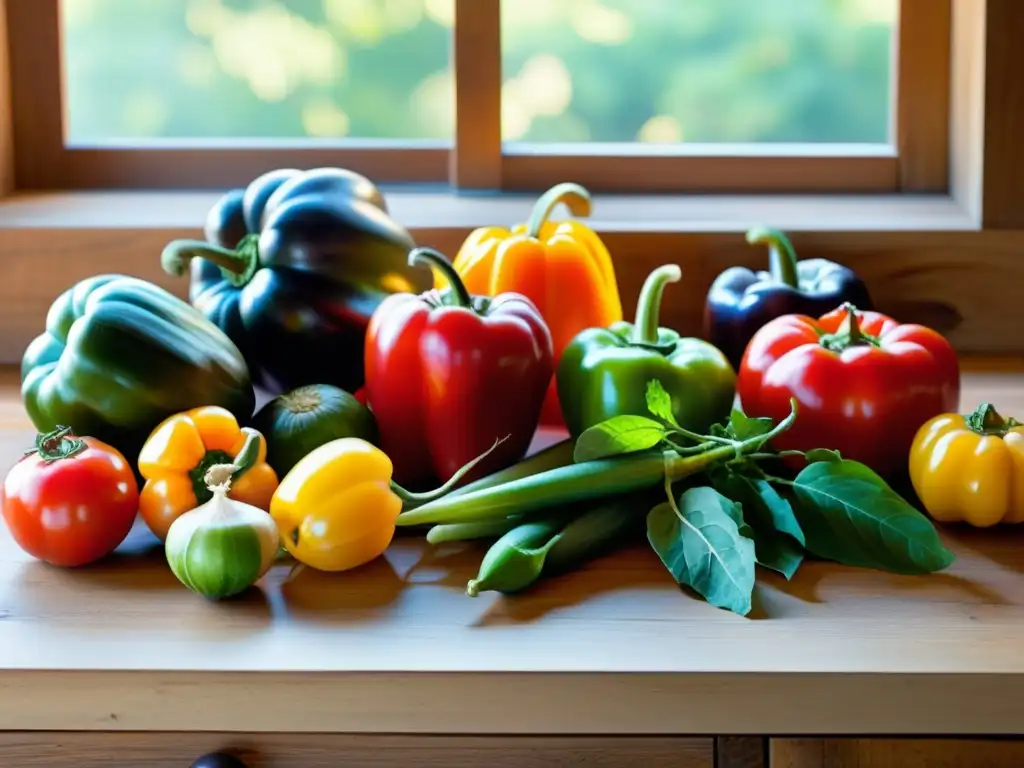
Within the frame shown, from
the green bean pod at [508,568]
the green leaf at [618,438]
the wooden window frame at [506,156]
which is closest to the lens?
the green bean pod at [508,568]

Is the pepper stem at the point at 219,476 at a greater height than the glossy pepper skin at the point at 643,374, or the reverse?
the glossy pepper skin at the point at 643,374

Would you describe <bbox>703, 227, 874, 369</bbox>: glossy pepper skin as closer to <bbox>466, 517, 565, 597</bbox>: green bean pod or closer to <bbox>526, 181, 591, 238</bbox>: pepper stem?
<bbox>526, 181, 591, 238</bbox>: pepper stem

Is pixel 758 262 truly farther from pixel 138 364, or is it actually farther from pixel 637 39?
pixel 138 364

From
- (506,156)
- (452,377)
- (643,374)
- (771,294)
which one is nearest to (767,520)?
(643,374)

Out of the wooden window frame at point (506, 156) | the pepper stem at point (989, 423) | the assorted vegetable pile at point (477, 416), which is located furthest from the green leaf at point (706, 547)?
the wooden window frame at point (506, 156)

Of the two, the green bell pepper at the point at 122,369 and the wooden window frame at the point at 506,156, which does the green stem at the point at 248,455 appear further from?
the wooden window frame at the point at 506,156

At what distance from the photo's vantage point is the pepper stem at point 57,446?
0.91 m

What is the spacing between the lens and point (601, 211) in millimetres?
1479

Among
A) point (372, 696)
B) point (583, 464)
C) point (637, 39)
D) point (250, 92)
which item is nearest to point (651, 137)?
point (637, 39)

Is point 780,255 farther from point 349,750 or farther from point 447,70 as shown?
point 349,750

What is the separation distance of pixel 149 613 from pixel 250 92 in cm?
99

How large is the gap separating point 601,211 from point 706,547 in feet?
2.24

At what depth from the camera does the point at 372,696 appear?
75cm

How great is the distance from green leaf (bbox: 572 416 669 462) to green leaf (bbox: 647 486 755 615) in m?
0.05
